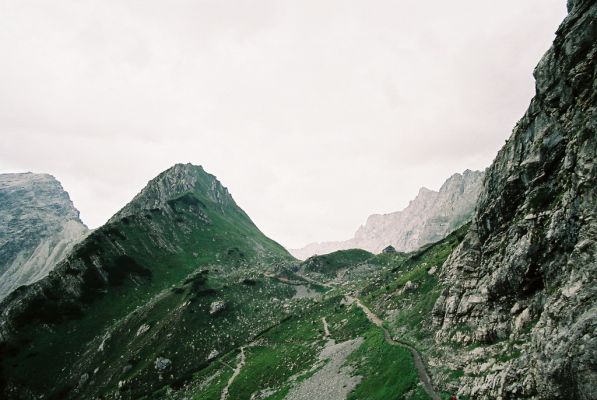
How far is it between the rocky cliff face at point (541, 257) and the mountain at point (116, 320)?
2838 inches

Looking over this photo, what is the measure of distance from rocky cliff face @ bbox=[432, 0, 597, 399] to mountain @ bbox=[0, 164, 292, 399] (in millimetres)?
72084

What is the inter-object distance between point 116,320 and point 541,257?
5162 inches

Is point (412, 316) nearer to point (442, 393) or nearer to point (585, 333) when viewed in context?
point (442, 393)

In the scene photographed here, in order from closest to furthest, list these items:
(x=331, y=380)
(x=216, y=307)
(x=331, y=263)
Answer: (x=331, y=380), (x=216, y=307), (x=331, y=263)

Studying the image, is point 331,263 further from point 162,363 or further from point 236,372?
point 236,372

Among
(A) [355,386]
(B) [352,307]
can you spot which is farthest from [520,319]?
(B) [352,307]

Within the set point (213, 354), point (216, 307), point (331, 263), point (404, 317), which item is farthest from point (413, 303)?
point (331, 263)

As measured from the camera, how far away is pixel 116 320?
12719 cm

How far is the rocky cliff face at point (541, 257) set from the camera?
25656 mm

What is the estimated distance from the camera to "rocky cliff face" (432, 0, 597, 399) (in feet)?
84.2

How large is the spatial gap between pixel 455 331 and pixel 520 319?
10.9 m

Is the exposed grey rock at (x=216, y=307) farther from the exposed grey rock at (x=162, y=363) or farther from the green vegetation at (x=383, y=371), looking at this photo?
the green vegetation at (x=383, y=371)

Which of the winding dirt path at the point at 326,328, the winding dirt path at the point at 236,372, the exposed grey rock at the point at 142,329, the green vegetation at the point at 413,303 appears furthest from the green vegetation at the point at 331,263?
the winding dirt path at the point at 236,372

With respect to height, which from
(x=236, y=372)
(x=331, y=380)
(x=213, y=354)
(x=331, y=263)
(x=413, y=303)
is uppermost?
(x=331, y=263)
